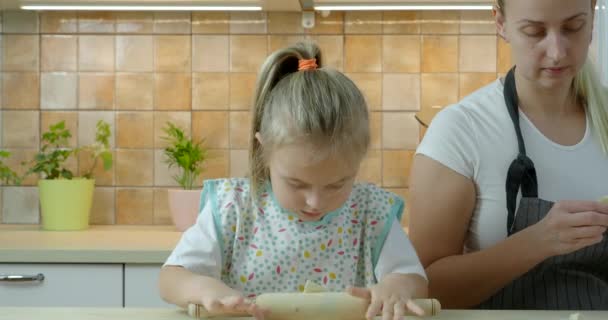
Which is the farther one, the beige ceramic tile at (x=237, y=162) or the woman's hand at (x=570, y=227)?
the beige ceramic tile at (x=237, y=162)

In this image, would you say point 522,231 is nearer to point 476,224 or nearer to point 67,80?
point 476,224

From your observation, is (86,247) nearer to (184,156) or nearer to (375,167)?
(184,156)

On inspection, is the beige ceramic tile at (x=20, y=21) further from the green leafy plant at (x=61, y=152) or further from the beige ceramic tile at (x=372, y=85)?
the beige ceramic tile at (x=372, y=85)

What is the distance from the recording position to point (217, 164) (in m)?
2.47

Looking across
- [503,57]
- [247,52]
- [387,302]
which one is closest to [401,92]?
[503,57]

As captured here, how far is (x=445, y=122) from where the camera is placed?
1340 mm

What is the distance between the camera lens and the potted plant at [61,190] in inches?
91.4

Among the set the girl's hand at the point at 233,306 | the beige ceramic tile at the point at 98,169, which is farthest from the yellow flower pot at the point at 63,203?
the girl's hand at the point at 233,306

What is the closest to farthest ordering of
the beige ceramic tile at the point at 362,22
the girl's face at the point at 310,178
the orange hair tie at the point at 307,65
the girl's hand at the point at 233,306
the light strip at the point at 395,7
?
the girl's hand at the point at 233,306, the girl's face at the point at 310,178, the orange hair tie at the point at 307,65, the light strip at the point at 395,7, the beige ceramic tile at the point at 362,22

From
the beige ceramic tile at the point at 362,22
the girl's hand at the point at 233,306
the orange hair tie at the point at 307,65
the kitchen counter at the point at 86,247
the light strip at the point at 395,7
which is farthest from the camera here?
the beige ceramic tile at the point at 362,22

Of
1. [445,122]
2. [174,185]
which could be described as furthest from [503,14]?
[174,185]

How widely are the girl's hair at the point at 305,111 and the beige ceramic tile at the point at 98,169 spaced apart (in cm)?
128

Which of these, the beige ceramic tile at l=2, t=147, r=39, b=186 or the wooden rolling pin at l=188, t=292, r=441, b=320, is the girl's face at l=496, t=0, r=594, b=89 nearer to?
the wooden rolling pin at l=188, t=292, r=441, b=320

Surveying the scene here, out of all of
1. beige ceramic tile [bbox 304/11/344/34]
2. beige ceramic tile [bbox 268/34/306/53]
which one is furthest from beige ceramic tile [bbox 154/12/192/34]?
beige ceramic tile [bbox 304/11/344/34]
